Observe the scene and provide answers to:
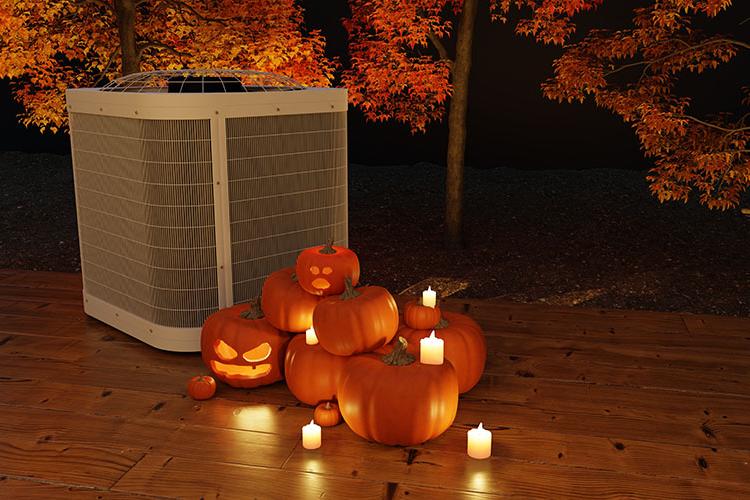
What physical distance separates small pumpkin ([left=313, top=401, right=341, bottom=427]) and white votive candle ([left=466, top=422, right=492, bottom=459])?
Answer: 0.48 meters

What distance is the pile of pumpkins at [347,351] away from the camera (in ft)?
8.09

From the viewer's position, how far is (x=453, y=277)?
16.5 feet

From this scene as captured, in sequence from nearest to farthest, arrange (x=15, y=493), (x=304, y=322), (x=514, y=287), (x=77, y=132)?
(x=15, y=493), (x=304, y=322), (x=77, y=132), (x=514, y=287)

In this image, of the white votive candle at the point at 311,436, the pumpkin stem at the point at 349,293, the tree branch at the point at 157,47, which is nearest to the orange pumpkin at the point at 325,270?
the pumpkin stem at the point at 349,293

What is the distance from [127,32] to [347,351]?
3.55 metres

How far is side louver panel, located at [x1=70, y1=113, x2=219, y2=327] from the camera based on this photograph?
123 inches

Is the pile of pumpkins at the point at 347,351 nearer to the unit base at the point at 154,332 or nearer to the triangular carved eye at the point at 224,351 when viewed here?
the triangular carved eye at the point at 224,351

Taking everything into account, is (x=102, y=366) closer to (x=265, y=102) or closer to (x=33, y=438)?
(x=33, y=438)

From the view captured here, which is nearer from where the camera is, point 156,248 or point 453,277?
point 156,248

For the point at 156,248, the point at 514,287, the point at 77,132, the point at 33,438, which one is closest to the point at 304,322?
the point at 156,248

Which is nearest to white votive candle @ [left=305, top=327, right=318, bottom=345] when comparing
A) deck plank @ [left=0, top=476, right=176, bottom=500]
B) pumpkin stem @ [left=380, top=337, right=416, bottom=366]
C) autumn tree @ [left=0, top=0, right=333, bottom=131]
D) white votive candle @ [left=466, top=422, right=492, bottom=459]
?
pumpkin stem @ [left=380, top=337, right=416, bottom=366]

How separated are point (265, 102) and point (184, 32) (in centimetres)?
285

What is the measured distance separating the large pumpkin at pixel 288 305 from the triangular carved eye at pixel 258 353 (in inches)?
3.5

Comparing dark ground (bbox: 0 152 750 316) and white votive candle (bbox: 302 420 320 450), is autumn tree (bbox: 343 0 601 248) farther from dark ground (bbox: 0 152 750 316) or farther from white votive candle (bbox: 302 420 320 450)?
white votive candle (bbox: 302 420 320 450)
